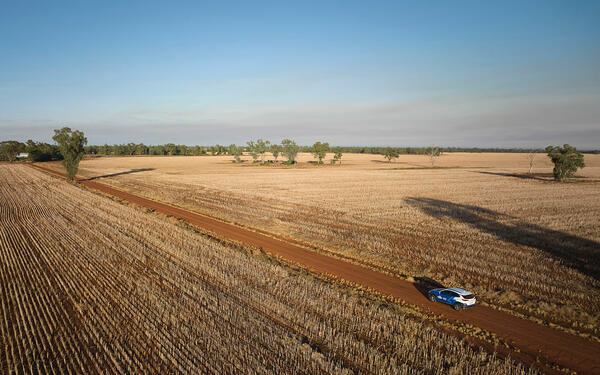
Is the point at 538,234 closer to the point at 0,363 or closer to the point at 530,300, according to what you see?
the point at 530,300

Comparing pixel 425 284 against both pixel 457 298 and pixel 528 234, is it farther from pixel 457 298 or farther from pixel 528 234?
pixel 528 234

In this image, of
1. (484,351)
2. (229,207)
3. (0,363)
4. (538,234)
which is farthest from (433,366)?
(229,207)

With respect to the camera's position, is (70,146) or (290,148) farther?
(290,148)

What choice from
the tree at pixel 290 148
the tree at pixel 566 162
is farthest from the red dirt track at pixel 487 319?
the tree at pixel 290 148

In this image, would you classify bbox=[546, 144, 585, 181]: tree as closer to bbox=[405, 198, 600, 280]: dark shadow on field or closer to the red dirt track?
bbox=[405, 198, 600, 280]: dark shadow on field

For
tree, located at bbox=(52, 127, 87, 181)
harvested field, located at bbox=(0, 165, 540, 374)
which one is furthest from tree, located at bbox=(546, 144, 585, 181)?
tree, located at bbox=(52, 127, 87, 181)

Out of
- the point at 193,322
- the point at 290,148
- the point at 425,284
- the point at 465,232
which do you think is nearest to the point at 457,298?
the point at 425,284
